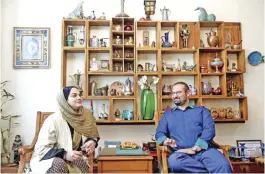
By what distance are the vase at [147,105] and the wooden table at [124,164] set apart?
124 centimetres

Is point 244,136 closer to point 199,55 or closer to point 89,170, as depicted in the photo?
point 199,55

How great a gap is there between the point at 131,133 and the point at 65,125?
1.41 meters

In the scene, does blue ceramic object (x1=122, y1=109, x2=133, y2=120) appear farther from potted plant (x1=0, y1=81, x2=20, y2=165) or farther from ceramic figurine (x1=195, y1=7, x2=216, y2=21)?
ceramic figurine (x1=195, y1=7, x2=216, y2=21)

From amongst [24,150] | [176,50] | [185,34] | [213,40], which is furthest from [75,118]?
[213,40]

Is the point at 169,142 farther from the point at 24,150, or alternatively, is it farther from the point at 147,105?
the point at 24,150

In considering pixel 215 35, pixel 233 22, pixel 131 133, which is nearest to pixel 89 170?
pixel 131 133

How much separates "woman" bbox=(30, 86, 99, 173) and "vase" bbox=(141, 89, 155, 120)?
0.96 metres

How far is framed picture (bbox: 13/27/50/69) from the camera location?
13.1 ft

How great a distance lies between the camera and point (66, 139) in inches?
108

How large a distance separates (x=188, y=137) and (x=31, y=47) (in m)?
2.31

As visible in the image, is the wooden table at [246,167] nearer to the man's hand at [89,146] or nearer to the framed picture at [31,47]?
the man's hand at [89,146]

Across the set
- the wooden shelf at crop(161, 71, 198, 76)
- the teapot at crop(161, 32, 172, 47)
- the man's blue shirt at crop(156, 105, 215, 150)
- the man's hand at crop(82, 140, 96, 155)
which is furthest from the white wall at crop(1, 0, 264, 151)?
the man's hand at crop(82, 140, 96, 155)

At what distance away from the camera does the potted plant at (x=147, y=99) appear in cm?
386

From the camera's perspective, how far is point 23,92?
3.99 m
